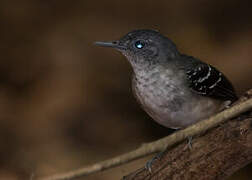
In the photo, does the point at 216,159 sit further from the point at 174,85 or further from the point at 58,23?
the point at 58,23

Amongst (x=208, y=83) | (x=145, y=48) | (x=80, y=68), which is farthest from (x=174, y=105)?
(x=80, y=68)

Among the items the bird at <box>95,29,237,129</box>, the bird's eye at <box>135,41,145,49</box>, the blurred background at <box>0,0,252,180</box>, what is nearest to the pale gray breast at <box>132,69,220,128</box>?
the bird at <box>95,29,237,129</box>

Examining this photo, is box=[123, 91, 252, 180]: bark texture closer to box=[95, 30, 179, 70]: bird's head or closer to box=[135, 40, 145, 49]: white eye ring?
box=[95, 30, 179, 70]: bird's head

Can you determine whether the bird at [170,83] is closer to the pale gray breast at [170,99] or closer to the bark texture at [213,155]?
the pale gray breast at [170,99]

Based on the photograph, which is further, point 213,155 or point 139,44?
point 139,44

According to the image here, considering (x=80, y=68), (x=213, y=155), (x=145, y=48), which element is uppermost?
(x=145, y=48)

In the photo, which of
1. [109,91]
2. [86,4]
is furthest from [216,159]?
[86,4]

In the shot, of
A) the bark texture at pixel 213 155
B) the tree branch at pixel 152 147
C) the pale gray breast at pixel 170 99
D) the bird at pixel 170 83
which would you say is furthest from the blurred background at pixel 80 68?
the tree branch at pixel 152 147

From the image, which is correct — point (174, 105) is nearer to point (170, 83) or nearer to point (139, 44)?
point (170, 83)
